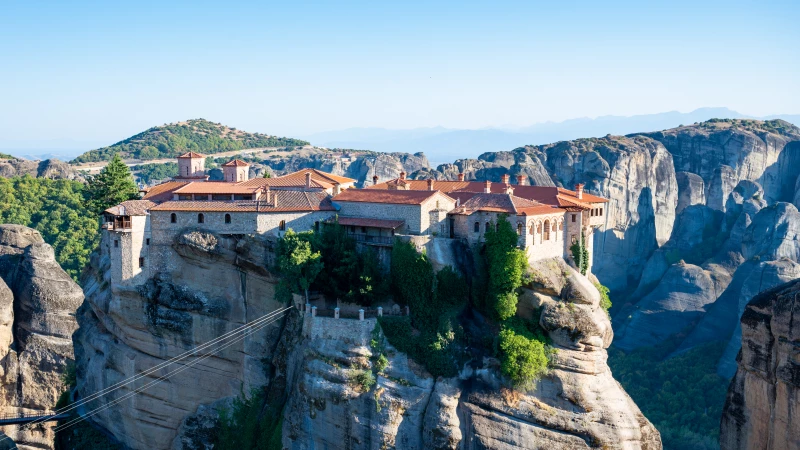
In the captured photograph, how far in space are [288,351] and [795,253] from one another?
52.0 m

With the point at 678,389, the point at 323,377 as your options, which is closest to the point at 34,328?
the point at 323,377

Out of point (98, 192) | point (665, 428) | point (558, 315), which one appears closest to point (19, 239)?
point (98, 192)

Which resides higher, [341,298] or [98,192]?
[98,192]

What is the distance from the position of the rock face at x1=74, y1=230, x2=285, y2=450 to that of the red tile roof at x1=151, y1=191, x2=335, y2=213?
1.66m

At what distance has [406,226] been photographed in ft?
140

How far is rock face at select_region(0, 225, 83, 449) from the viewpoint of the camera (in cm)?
5772

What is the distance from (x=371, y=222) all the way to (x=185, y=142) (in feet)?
384

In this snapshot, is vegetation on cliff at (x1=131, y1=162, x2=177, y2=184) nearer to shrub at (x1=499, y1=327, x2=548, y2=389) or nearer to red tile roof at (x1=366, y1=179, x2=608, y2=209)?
red tile roof at (x1=366, y1=179, x2=608, y2=209)

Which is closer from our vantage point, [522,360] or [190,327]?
[522,360]

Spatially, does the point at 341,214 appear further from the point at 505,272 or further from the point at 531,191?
the point at 531,191

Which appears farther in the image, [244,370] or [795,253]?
[795,253]

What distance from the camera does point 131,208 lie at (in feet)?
147

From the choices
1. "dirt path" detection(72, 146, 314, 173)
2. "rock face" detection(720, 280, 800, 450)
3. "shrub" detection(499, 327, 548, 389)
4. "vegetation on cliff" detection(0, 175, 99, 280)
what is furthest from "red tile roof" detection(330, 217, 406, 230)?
"dirt path" detection(72, 146, 314, 173)

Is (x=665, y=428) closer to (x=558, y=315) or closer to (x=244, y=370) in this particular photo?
(x=558, y=315)
